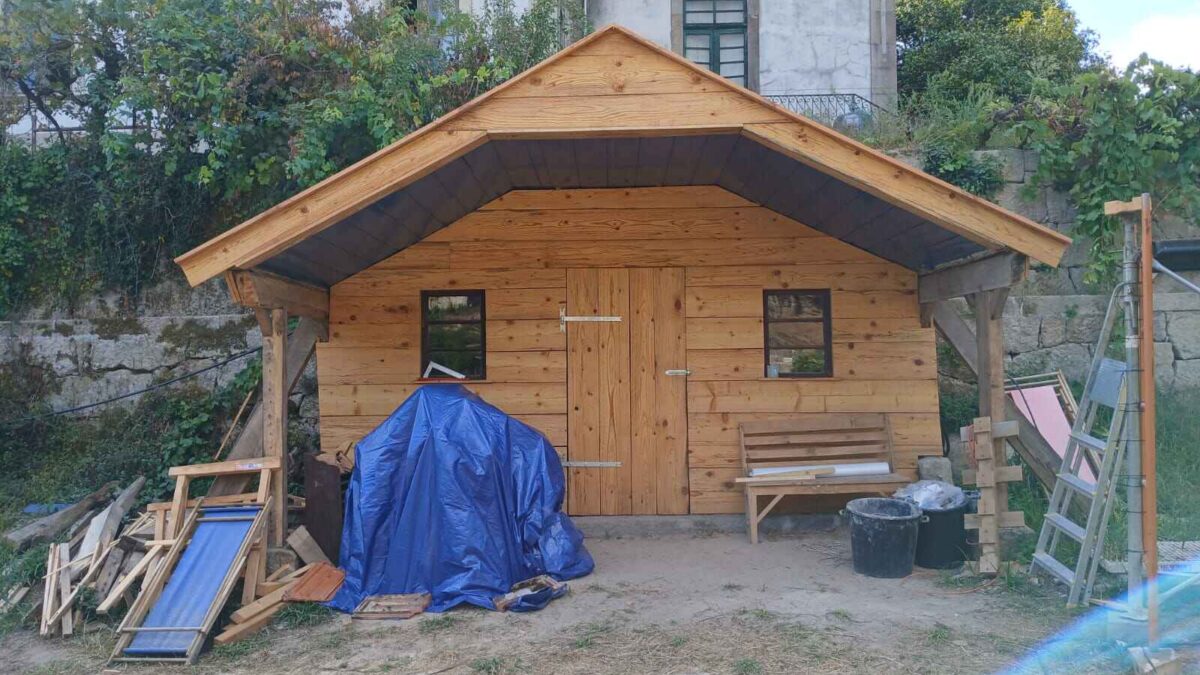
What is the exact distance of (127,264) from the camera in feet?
26.4

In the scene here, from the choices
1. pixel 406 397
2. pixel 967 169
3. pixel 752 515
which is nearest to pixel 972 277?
pixel 752 515

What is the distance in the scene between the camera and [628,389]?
21.9ft

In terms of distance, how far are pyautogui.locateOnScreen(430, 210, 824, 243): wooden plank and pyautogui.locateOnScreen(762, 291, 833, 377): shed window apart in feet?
1.80

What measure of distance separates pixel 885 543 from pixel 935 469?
A: 1478 millimetres

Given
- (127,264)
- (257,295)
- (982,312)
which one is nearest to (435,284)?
(257,295)

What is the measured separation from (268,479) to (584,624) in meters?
2.31

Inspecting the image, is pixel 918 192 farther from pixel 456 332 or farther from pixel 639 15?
pixel 639 15

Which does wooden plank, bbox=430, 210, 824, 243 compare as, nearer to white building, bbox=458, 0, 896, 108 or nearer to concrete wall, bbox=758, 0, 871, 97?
white building, bbox=458, 0, 896, 108

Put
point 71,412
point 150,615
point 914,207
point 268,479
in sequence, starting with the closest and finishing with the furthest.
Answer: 1. point 150,615
2. point 914,207
3. point 268,479
4. point 71,412

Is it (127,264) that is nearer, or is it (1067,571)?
(1067,571)

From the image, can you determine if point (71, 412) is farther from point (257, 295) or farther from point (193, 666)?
point (193, 666)

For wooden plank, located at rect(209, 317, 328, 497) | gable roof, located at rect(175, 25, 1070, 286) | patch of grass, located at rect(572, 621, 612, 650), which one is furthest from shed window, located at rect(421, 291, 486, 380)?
patch of grass, located at rect(572, 621, 612, 650)

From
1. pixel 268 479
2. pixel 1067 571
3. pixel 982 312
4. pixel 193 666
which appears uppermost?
pixel 982 312

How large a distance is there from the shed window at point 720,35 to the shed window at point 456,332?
6.62m
